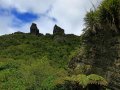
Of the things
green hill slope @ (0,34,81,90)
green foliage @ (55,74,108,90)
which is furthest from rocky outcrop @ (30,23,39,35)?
green foliage @ (55,74,108,90)

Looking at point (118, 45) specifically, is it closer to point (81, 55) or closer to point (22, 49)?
point (81, 55)

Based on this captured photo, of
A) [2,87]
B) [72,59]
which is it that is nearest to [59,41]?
[2,87]

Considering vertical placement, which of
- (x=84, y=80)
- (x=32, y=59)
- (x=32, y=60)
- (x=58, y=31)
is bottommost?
(x=84, y=80)

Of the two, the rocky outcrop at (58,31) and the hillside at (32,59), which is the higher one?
the rocky outcrop at (58,31)

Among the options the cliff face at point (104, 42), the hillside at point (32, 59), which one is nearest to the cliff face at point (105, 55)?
the cliff face at point (104, 42)

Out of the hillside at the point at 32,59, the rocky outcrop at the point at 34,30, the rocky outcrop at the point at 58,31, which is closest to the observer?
the hillside at the point at 32,59

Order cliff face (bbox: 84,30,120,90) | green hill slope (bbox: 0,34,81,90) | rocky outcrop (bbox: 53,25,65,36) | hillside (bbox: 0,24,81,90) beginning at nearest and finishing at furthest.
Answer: cliff face (bbox: 84,30,120,90) < green hill slope (bbox: 0,34,81,90) < hillside (bbox: 0,24,81,90) < rocky outcrop (bbox: 53,25,65,36)

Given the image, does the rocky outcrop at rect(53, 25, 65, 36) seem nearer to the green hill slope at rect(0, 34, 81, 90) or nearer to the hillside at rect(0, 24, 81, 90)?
the hillside at rect(0, 24, 81, 90)

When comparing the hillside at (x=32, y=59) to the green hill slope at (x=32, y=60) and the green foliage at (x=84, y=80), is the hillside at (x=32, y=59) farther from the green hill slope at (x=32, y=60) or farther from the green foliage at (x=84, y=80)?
the green foliage at (x=84, y=80)

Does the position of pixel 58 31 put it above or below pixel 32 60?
above

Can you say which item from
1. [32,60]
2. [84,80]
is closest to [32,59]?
[32,60]

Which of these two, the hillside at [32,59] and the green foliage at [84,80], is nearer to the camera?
the green foliage at [84,80]

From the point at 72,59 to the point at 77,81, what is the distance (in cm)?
208

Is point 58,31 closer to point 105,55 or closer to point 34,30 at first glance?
point 34,30
